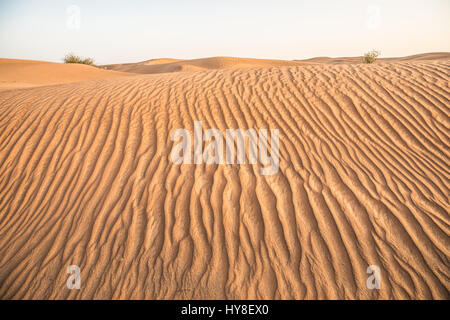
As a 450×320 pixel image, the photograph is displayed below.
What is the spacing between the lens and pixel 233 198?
2.90 metres

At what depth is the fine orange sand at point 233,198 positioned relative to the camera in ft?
7.45

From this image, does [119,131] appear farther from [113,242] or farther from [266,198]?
[266,198]

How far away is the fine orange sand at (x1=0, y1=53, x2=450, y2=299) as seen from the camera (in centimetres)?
227

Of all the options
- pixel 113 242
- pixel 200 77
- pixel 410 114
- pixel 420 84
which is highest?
pixel 200 77

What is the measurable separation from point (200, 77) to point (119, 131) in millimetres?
2624

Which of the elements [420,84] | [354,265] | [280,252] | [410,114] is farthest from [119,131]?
[420,84]

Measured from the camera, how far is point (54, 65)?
1449 cm
